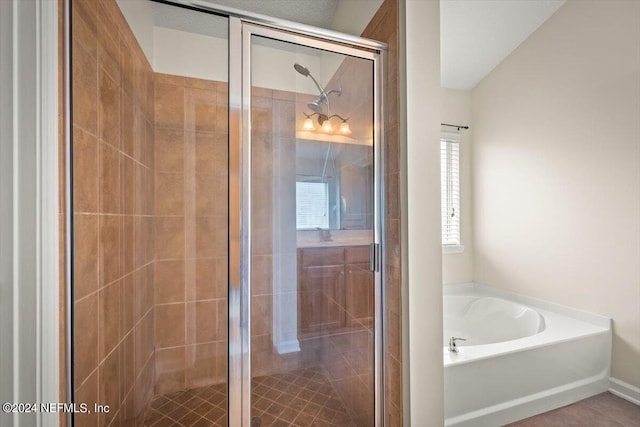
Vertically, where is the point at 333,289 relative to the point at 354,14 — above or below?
below

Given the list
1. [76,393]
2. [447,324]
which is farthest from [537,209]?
[76,393]

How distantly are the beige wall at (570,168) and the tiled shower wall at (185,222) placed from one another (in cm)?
253

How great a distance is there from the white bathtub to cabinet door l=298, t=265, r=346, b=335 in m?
0.67

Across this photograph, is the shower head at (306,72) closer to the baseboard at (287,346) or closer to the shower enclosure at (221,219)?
the shower enclosure at (221,219)

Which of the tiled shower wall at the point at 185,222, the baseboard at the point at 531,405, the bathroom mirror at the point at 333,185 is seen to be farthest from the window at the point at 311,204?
the baseboard at the point at 531,405

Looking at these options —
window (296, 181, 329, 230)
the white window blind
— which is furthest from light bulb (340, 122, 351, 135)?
the white window blind

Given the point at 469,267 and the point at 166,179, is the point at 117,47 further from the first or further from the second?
the point at 469,267

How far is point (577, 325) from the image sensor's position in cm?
193

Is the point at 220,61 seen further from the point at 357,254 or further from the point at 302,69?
the point at 357,254

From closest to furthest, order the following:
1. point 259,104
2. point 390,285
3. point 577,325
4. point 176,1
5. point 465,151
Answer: point 176,1 < point 259,104 < point 390,285 < point 577,325 < point 465,151

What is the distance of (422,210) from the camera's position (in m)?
1.17

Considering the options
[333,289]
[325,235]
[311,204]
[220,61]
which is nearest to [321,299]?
[333,289]

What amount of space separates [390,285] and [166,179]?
1.46 meters

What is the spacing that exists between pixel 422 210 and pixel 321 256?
1.68ft
